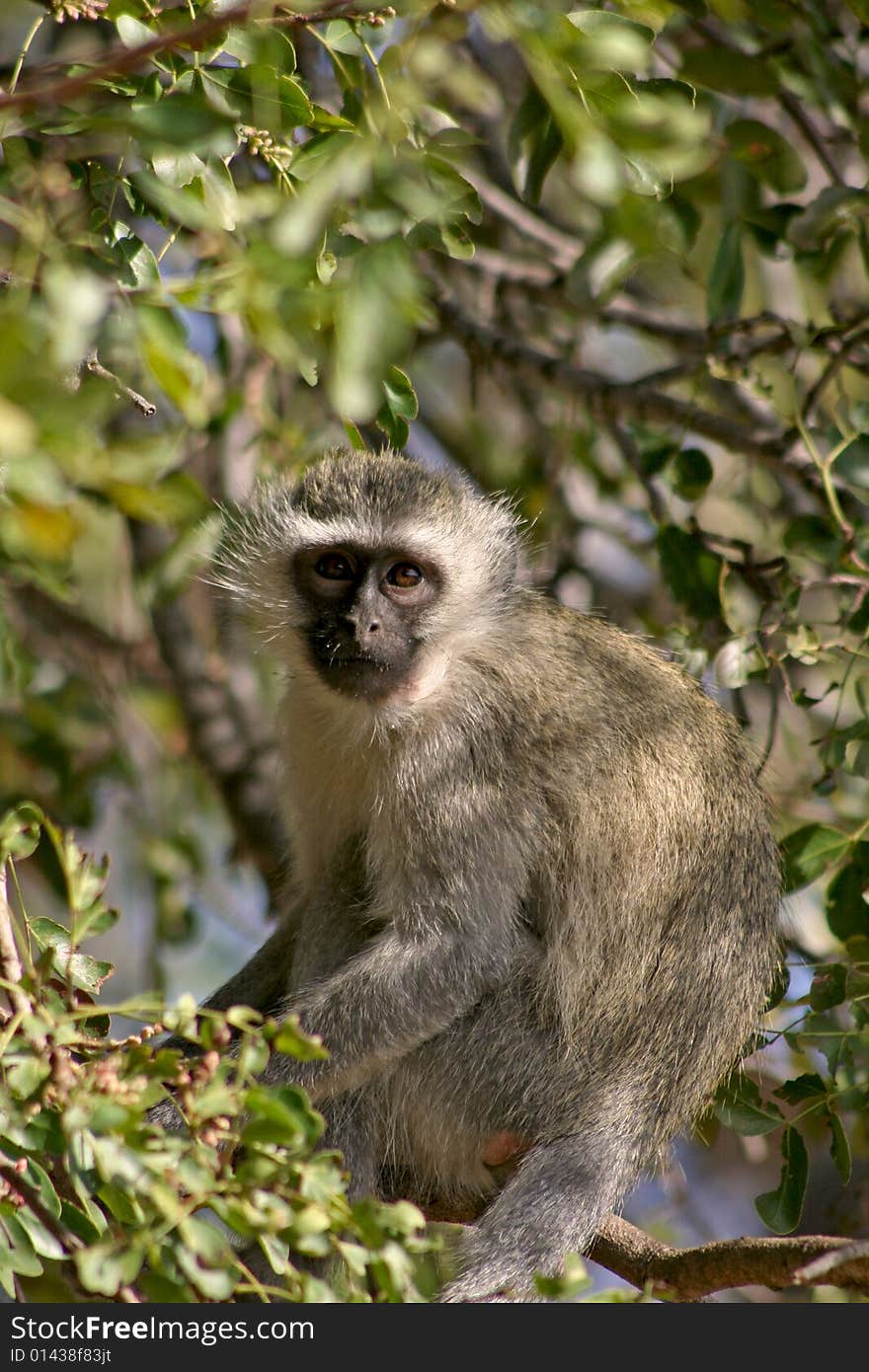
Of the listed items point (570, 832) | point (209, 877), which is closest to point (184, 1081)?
point (570, 832)

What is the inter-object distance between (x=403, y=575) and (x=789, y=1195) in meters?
1.87

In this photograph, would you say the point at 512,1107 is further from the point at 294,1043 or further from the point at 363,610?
the point at 294,1043

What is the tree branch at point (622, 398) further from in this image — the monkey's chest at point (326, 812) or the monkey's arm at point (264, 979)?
the monkey's arm at point (264, 979)

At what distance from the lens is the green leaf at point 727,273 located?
437 cm

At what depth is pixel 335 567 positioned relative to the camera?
171 inches

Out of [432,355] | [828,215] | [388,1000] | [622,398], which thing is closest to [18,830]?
[388,1000]

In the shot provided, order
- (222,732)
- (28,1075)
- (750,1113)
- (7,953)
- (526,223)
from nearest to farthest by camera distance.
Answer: (28,1075) < (7,953) < (750,1113) < (526,223) < (222,732)

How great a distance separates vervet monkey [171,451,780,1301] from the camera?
12.8 feet

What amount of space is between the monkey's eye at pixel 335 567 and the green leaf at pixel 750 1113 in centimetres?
173

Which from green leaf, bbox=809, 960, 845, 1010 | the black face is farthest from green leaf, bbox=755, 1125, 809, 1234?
the black face

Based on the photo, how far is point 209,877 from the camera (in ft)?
23.1

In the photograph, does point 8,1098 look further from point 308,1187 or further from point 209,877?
point 209,877

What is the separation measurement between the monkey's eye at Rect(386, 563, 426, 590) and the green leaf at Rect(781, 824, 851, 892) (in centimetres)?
123

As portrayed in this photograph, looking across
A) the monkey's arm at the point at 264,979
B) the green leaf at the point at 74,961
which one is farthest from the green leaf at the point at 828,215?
the green leaf at the point at 74,961
